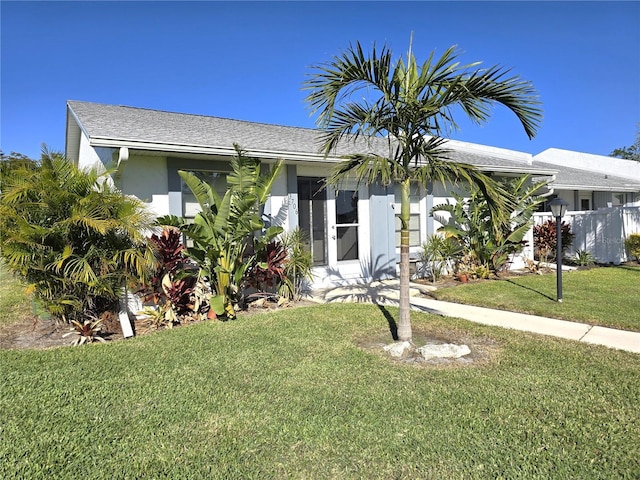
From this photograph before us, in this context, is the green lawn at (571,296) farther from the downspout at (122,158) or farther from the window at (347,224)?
the downspout at (122,158)

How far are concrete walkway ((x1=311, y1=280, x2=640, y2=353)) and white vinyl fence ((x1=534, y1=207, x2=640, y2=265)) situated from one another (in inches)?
324

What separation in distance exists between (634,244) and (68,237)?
54.0 feet

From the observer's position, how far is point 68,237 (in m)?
5.85

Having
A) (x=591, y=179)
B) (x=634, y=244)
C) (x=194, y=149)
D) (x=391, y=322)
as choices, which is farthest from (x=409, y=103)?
(x=591, y=179)

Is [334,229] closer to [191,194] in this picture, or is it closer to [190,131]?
[191,194]

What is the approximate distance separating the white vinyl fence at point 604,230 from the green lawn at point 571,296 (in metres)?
2.61

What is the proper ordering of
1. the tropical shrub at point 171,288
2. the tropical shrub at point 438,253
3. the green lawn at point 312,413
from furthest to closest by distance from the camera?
the tropical shrub at point 438,253 → the tropical shrub at point 171,288 → the green lawn at point 312,413

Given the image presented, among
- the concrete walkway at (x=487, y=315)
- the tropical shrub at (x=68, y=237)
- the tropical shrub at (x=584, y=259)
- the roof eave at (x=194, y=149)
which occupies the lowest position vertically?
the concrete walkway at (x=487, y=315)

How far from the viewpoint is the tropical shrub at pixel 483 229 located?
1057 centimetres

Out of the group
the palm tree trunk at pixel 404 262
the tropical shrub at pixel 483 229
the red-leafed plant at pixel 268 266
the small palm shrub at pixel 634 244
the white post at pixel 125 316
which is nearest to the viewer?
the palm tree trunk at pixel 404 262

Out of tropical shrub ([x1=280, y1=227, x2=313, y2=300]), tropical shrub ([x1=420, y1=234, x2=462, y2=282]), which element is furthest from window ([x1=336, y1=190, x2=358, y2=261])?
tropical shrub ([x1=420, y1=234, x2=462, y2=282])

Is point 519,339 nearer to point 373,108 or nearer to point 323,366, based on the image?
point 323,366

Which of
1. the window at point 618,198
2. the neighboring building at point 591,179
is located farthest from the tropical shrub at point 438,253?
the window at point 618,198

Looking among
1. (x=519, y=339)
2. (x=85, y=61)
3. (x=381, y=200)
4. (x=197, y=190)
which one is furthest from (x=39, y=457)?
(x=85, y=61)
